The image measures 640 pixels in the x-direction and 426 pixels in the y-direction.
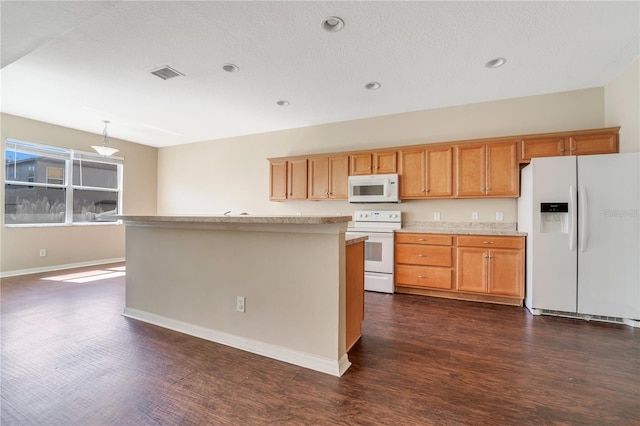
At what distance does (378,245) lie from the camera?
4.01 m

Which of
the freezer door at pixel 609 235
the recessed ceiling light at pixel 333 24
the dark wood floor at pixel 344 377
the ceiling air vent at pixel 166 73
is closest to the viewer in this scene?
the dark wood floor at pixel 344 377

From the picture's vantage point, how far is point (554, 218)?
310 centimetres

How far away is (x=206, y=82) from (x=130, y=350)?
294cm

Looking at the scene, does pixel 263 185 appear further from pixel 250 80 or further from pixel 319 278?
pixel 319 278

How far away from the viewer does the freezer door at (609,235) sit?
2.76 meters

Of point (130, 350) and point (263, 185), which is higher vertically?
point (263, 185)

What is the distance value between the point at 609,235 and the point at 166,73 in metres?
5.10

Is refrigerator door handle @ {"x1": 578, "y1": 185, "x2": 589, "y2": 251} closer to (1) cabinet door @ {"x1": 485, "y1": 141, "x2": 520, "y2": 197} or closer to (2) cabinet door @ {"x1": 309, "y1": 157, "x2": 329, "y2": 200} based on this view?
(1) cabinet door @ {"x1": 485, "y1": 141, "x2": 520, "y2": 197}

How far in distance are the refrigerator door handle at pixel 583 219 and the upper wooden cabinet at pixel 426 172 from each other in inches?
52.7

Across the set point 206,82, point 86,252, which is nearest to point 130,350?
point 206,82

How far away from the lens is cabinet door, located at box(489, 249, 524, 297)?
3.34 metres

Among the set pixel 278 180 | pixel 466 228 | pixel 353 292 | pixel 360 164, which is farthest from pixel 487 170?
pixel 278 180

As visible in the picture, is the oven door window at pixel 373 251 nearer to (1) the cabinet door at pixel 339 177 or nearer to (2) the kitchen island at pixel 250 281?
(1) the cabinet door at pixel 339 177

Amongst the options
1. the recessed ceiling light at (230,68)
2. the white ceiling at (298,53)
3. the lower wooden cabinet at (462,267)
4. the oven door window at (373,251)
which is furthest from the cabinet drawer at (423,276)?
the recessed ceiling light at (230,68)
